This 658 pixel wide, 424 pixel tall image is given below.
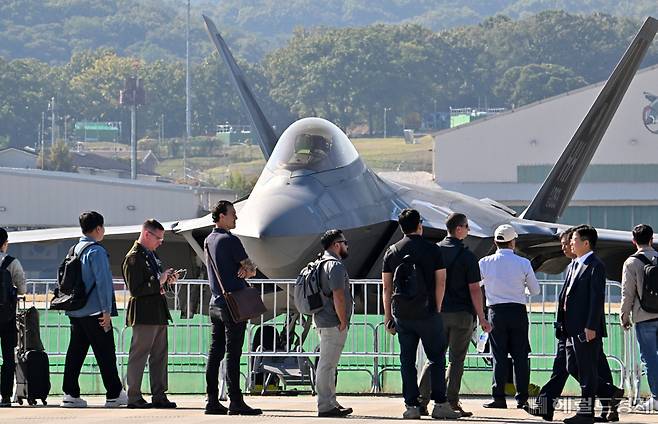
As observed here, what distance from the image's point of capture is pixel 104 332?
12305mm

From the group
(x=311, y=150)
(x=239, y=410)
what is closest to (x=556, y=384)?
(x=239, y=410)

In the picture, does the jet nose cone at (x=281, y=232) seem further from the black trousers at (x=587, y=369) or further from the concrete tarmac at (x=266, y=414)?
the black trousers at (x=587, y=369)

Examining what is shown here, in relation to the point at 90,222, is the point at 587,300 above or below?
below

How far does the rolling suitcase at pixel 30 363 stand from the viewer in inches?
502

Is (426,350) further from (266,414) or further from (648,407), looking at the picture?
(648,407)

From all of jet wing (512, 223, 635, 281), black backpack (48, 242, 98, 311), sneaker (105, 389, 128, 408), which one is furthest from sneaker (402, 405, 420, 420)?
jet wing (512, 223, 635, 281)

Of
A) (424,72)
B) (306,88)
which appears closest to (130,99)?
(306,88)

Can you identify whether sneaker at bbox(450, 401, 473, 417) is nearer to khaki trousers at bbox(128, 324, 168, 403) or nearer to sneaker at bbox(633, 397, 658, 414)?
sneaker at bbox(633, 397, 658, 414)

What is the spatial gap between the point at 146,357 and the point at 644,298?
4086mm

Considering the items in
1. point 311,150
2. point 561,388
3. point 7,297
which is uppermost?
point 311,150

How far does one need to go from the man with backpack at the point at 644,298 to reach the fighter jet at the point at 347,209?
4116mm

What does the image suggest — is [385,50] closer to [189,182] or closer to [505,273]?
[189,182]

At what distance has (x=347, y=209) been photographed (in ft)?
53.5

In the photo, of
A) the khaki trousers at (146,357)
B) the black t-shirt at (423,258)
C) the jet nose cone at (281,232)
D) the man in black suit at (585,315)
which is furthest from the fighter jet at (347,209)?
the man in black suit at (585,315)
